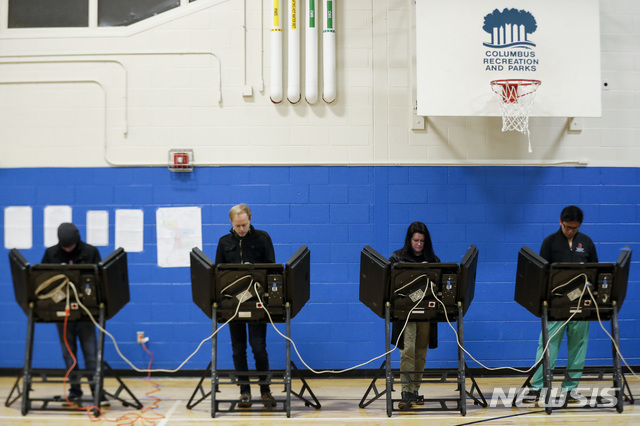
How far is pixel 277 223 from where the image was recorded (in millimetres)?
5504

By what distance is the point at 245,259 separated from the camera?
439cm

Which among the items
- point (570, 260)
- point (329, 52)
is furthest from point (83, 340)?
point (570, 260)

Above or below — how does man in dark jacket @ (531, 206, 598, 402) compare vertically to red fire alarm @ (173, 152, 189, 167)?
below

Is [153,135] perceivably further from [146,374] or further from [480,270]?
[480,270]

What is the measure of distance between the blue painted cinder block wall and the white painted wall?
0.17 metres

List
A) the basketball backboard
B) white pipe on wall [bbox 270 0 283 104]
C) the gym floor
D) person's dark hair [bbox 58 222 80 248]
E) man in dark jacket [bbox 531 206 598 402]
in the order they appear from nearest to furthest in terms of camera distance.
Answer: the gym floor → person's dark hair [bbox 58 222 80 248] → man in dark jacket [bbox 531 206 598 402] → the basketball backboard → white pipe on wall [bbox 270 0 283 104]

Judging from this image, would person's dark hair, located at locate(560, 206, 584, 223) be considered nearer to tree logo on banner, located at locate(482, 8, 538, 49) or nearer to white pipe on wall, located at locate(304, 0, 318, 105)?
tree logo on banner, located at locate(482, 8, 538, 49)

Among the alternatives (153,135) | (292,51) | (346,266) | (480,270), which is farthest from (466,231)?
(153,135)

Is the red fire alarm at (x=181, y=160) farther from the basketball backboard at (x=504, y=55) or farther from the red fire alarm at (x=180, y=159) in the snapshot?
the basketball backboard at (x=504, y=55)

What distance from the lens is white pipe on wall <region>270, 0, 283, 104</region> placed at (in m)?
5.43

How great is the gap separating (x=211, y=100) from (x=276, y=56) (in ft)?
2.29

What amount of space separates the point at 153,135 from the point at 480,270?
10.4ft

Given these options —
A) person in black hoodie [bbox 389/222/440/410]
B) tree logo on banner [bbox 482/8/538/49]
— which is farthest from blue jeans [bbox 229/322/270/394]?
tree logo on banner [bbox 482/8/538/49]

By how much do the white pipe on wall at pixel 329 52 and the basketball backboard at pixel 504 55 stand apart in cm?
78
